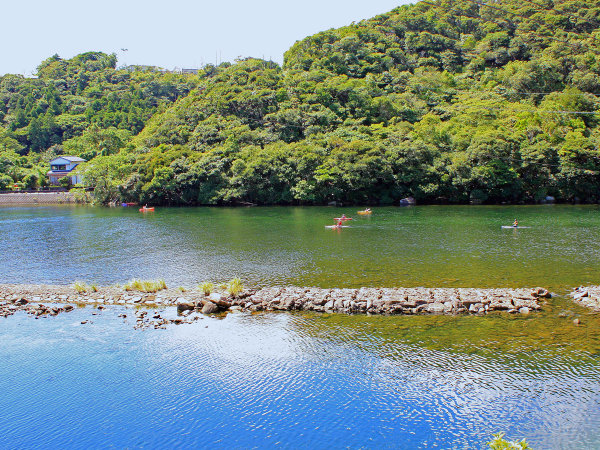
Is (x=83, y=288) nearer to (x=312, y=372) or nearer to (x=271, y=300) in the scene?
(x=271, y=300)

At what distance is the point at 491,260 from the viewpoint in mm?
30672

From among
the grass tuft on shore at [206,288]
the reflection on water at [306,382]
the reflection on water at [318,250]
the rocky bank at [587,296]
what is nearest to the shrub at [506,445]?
the reflection on water at [306,382]

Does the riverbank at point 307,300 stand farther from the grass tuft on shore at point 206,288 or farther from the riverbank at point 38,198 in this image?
the riverbank at point 38,198

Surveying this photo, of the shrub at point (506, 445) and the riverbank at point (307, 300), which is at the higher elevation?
the shrub at point (506, 445)

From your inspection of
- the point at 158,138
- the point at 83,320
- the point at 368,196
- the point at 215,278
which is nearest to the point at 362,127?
the point at 368,196

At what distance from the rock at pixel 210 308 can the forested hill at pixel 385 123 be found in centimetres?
4602

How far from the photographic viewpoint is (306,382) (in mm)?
14852

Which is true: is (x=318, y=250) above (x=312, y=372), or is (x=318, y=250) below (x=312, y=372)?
above

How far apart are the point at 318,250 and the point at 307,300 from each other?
47.6 feet

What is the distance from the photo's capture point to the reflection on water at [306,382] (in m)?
12.3

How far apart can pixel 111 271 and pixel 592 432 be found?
2712 cm

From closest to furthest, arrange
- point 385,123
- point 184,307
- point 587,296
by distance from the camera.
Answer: point 184,307
point 587,296
point 385,123

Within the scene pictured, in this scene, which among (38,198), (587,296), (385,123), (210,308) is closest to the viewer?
(210,308)

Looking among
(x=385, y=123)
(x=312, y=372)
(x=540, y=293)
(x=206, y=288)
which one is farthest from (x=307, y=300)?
(x=385, y=123)
